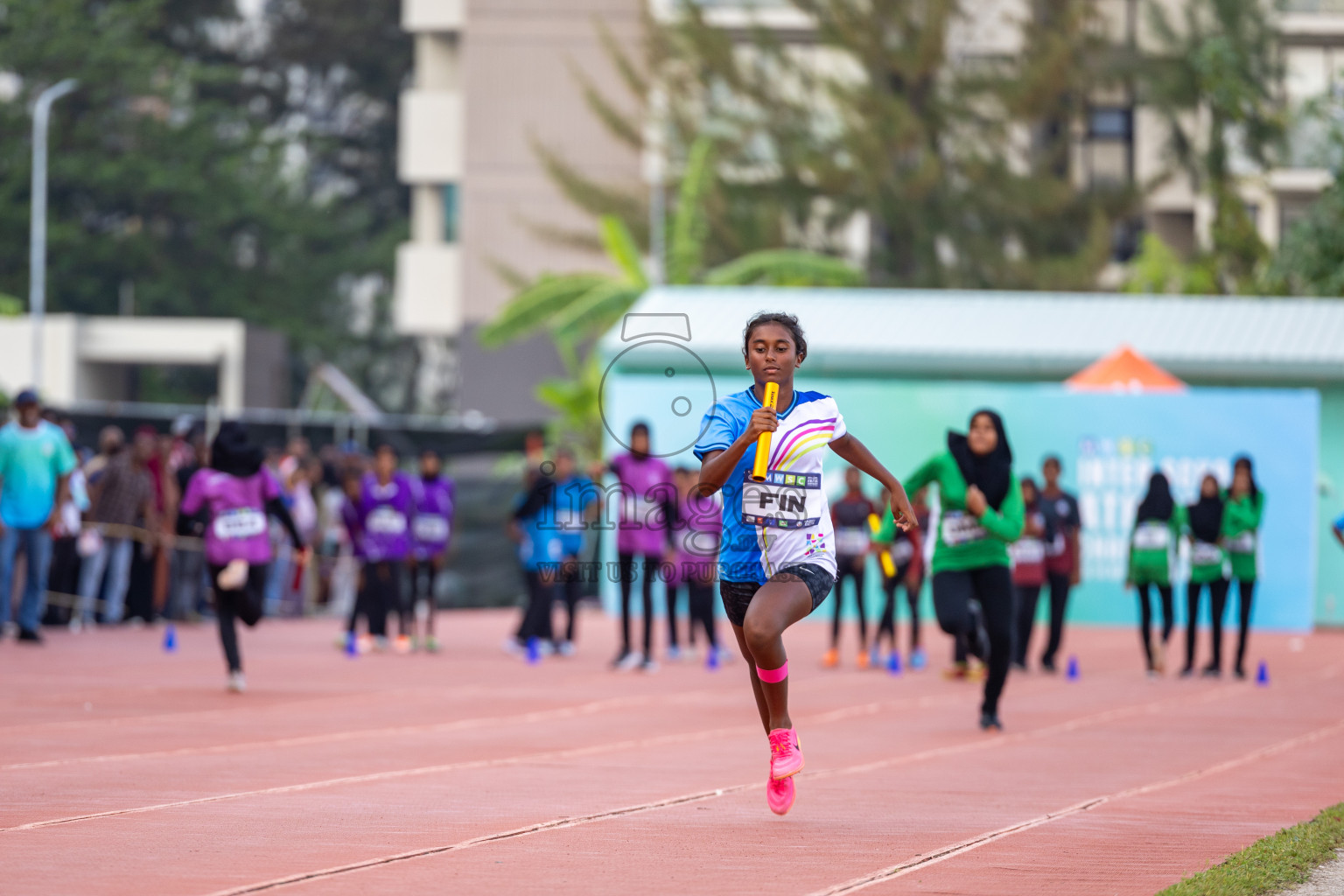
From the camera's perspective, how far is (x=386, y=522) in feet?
63.5

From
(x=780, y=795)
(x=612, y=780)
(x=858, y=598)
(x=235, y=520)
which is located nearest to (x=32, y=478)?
(x=235, y=520)

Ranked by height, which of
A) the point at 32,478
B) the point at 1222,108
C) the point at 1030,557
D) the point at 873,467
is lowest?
the point at 1030,557

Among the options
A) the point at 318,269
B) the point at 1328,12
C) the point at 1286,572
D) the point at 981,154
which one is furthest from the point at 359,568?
the point at 318,269

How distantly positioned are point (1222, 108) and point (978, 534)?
113 ft

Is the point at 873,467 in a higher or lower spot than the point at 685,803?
higher

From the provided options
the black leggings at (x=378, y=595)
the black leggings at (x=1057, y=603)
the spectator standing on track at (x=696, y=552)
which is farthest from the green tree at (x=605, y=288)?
the black leggings at (x=1057, y=603)

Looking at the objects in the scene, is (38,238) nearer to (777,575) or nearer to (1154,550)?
(1154,550)

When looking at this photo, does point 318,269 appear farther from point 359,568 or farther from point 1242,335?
point 359,568

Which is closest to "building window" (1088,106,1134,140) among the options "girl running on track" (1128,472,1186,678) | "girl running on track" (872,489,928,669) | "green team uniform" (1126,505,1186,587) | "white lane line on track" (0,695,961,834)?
"girl running on track" (872,489,928,669)

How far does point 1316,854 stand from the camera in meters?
7.84

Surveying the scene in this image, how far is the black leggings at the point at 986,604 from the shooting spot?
41.8 ft

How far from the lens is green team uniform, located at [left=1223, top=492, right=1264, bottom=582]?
59.0 ft

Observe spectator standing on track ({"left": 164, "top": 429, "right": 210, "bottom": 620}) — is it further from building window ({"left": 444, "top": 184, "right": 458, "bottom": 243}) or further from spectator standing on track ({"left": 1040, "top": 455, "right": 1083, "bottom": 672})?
building window ({"left": 444, "top": 184, "right": 458, "bottom": 243})

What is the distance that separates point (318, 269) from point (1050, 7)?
23063mm
